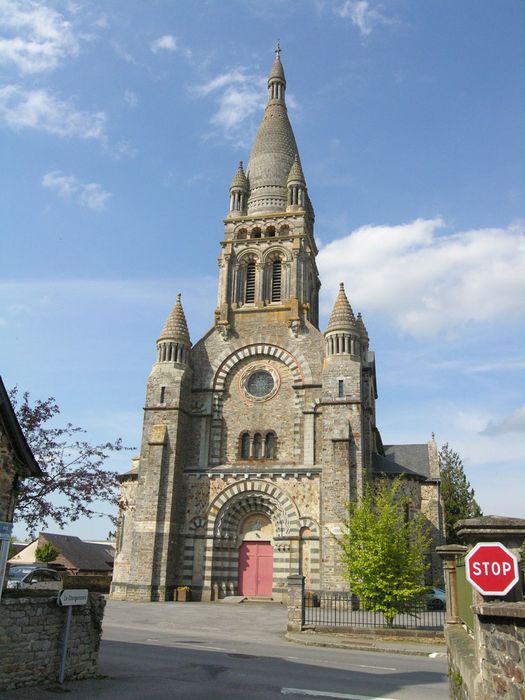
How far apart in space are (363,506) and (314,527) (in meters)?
7.96

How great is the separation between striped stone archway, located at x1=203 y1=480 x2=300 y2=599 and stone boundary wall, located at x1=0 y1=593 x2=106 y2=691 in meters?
19.3

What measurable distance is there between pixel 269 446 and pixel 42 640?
74.7 ft

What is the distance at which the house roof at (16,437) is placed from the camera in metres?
11.2

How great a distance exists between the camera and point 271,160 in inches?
1671

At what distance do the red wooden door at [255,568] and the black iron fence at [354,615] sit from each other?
3.50m

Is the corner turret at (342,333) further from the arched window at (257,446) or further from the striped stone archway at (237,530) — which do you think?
the striped stone archway at (237,530)

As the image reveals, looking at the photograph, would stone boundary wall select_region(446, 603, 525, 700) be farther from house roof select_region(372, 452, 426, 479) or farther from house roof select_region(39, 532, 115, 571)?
house roof select_region(39, 532, 115, 571)

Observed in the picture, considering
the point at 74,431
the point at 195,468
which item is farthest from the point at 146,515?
the point at 74,431

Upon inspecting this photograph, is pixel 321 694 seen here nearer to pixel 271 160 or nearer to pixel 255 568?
pixel 255 568

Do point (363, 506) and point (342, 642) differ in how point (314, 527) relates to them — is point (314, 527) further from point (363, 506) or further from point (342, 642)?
point (342, 642)

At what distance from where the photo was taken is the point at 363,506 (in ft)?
76.7

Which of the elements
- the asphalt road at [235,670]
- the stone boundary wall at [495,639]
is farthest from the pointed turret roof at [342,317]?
the stone boundary wall at [495,639]

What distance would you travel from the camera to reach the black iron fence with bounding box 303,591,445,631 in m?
21.2

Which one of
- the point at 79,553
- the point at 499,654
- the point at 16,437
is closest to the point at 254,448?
the point at 16,437
